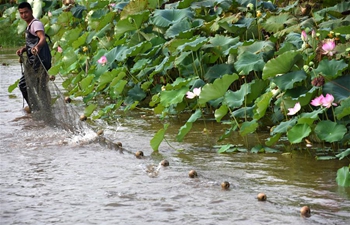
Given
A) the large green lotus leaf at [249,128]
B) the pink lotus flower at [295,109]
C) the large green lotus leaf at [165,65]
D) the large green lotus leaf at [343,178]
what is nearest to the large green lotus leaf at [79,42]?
the large green lotus leaf at [165,65]

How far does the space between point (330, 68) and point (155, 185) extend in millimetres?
1698

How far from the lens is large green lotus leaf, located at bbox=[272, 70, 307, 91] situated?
5453 millimetres

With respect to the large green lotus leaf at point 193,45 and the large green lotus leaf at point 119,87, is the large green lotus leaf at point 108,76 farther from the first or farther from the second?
the large green lotus leaf at point 193,45

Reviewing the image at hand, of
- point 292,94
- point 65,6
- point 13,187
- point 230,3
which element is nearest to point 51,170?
point 13,187

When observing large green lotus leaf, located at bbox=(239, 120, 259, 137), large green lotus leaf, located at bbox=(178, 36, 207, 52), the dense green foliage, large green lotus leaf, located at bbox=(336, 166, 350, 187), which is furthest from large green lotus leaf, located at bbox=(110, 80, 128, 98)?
large green lotus leaf, located at bbox=(336, 166, 350, 187)

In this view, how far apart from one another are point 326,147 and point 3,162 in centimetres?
258

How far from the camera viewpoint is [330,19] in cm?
689

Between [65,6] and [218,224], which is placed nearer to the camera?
[218,224]

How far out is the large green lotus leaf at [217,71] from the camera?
22.2 ft

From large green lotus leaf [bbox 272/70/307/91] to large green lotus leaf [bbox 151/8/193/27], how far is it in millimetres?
2334

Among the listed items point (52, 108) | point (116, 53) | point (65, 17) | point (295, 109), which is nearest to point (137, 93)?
point (116, 53)

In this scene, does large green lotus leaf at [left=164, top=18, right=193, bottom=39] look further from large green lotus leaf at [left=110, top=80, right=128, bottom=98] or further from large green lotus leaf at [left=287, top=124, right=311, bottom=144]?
large green lotus leaf at [left=287, top=124, right=311, bottom=144]

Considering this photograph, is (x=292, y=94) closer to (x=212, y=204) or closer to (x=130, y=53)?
(x=212, y=204)

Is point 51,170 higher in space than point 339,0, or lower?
lower
